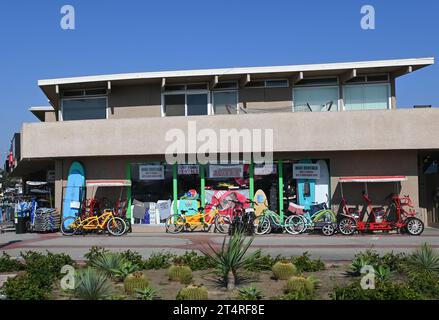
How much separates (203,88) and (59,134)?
629 centimetres

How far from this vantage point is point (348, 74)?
22750mm

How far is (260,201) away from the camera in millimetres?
22359

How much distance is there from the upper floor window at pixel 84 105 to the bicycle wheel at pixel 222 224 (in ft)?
23.1

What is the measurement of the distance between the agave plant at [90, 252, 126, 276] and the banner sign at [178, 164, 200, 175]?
40.3 feet

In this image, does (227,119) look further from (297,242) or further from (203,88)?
(297,242)

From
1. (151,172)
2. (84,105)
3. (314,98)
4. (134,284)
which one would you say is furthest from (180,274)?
(84,105)

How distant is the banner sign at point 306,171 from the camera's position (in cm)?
2212

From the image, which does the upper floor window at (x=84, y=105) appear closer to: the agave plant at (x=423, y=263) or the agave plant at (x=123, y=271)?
the agave plant at (x=123, y=271)

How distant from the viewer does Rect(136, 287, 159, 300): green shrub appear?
25.6 feet

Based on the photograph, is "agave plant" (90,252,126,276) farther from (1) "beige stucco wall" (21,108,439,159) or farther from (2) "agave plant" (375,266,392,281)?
(1) "beige stucco wall" (21,108,439,159)

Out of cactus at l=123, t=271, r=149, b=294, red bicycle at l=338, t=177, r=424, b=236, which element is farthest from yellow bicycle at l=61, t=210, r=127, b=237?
cactus at l=123, t=271, r=149, b=294

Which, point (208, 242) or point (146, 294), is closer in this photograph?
point (146, 294)

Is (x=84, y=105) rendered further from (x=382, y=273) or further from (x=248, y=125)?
(x=382, y=273)

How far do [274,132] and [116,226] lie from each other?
23.0 feet
